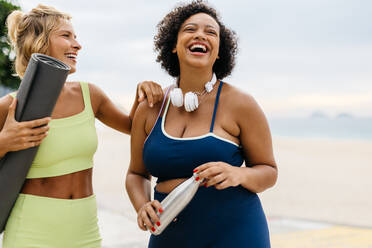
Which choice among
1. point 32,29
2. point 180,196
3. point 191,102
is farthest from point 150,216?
point 32,29

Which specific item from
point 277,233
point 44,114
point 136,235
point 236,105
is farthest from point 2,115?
point 277,233

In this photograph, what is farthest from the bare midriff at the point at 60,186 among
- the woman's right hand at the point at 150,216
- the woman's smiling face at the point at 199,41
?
the woman's smiling face at the point at 199,41

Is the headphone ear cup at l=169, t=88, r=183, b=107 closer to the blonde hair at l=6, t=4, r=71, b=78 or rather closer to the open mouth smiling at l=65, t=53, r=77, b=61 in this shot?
the open mouth smiling at l=65, t=53, r=77, b=61

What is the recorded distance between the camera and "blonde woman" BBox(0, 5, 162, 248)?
210 cm

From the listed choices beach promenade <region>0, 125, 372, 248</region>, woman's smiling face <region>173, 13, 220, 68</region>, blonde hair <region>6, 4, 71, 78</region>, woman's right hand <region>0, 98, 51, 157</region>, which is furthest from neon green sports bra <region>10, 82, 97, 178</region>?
beach promenade <region>0, 125, 372, 248</region>

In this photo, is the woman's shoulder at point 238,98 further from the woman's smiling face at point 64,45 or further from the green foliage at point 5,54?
the green foliage at point 5,54

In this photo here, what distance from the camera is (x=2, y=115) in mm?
2111

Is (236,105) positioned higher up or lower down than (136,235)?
higher up

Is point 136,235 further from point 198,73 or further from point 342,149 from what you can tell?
point 342,149

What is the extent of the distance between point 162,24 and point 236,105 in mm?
720

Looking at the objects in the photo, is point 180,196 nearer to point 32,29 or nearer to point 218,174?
point 218,174

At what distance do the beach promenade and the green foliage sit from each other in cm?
235

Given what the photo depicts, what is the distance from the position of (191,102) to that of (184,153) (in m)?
0.25

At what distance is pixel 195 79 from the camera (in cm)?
220
